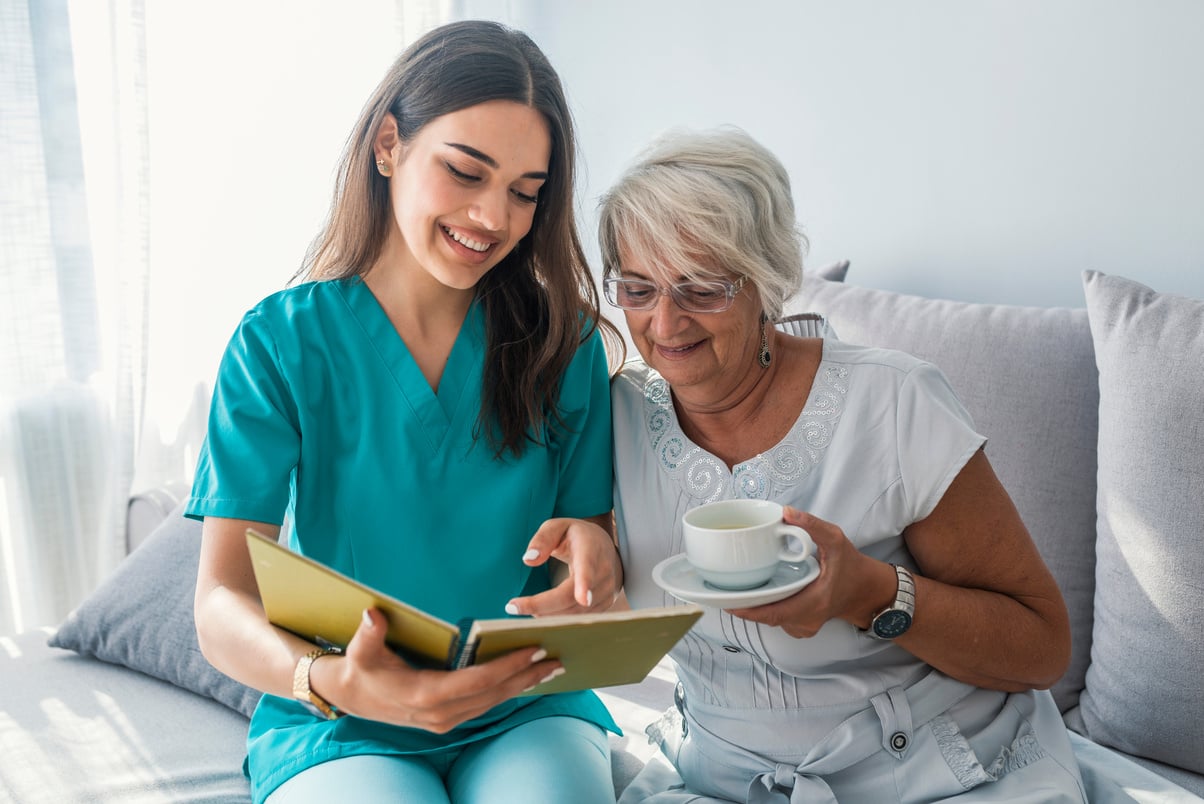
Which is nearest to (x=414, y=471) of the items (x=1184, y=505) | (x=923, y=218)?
(x=1184, y=505)

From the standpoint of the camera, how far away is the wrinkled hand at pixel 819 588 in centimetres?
105

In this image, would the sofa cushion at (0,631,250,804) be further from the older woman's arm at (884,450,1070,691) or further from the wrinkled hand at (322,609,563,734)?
the older woman's arm at (884,450,1070,691)

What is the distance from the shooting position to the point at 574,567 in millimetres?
1134

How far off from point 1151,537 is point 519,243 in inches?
39.3

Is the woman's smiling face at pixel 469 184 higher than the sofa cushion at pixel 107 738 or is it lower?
higher

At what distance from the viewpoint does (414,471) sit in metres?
1.32

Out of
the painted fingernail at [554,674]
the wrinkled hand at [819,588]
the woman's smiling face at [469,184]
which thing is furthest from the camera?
the woman's smiling face at [469,184]

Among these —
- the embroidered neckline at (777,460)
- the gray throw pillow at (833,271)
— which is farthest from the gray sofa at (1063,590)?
the embroidered neckline at (777,460)

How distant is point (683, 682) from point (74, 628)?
1.18 metres

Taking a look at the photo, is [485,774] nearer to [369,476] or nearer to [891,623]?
[369,476]

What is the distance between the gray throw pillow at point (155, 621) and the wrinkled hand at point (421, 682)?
865mm

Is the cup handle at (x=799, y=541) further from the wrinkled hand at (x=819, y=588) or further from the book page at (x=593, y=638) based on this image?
the book page at (x=593, y=638)

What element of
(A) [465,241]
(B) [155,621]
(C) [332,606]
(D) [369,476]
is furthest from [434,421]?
(B) [155,621]

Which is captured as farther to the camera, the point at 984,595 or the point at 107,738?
the point at 107,738
